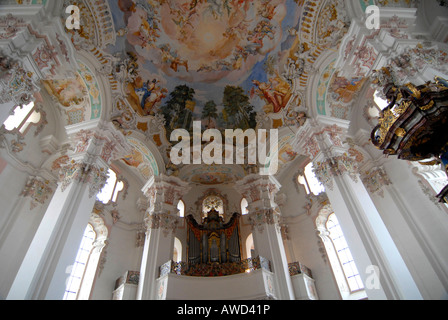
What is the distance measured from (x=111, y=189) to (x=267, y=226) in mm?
7757

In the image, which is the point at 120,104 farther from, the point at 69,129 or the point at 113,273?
the point at 113,273

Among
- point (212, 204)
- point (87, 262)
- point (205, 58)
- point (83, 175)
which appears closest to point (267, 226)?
point (212, 204)

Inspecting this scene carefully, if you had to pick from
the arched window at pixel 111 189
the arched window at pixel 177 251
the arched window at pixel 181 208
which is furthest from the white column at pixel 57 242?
the arched window at pixel 181 208

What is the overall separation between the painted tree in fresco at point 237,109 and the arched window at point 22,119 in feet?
27.6

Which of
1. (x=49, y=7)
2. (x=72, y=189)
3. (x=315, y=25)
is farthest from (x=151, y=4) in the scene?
(x=72, y=189)

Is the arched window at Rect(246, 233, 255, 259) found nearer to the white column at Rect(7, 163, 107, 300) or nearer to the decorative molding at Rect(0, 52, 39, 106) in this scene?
the white column at Rect(7, 163, 107, 300)

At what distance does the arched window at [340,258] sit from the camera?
1072 centimetres

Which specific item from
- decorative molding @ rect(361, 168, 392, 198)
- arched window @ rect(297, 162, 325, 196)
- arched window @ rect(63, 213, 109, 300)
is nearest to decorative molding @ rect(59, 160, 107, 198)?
arched window @ rect(63, 213, 109, 300)

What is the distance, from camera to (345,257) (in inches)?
454

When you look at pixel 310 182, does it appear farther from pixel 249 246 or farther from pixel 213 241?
pixel 213 241

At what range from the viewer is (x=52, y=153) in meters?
11.7

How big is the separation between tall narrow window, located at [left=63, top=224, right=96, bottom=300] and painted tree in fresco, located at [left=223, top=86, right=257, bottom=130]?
8357 millimetres

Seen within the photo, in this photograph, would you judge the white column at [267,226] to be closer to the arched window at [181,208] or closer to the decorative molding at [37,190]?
the arched window at [181,208]

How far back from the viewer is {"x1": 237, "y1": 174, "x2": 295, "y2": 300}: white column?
10586 mm
